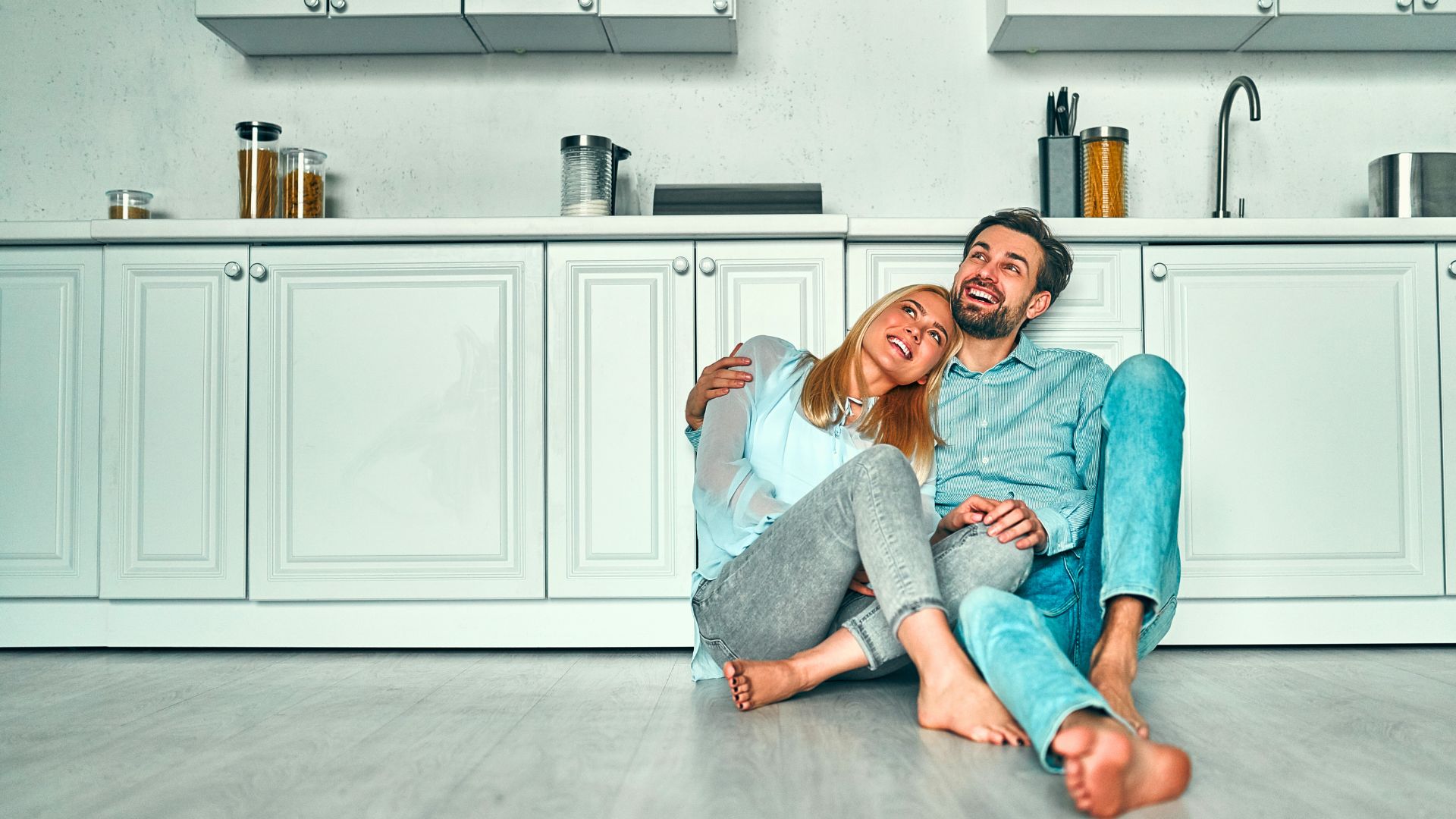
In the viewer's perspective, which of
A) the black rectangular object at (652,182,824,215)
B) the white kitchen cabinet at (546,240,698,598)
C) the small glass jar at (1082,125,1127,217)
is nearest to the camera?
the white kitchen cabinet at (546,240,698,598)

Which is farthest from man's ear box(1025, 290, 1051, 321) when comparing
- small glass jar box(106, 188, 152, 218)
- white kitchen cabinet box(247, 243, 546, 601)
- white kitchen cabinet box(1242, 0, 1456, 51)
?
small glass jar box(106, 188, 152, 218)

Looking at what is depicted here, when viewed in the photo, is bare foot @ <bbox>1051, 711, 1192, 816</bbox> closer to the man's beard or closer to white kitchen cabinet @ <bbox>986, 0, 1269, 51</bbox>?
the man's beard

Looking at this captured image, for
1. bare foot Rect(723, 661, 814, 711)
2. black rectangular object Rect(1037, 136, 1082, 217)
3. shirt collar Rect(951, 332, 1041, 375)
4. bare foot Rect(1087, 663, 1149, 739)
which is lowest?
bare foot Rect(723, 661, 814, 711)

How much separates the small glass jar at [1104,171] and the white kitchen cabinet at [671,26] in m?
0.88

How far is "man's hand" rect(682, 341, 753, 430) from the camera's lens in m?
1.68

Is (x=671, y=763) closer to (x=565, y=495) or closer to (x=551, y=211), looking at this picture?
(x=565, y=495)

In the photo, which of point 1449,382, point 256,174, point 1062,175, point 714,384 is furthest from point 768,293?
point 1449,382

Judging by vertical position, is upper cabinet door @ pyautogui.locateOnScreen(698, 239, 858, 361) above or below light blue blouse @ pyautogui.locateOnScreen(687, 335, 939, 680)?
above

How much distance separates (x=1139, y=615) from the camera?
133cm

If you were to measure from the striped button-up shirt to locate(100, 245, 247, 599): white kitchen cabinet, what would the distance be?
4.49ft

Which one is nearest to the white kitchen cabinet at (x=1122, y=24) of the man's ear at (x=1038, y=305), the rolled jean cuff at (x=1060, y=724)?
the man's ear at (x=1038, y=305)

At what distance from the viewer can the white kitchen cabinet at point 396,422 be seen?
198 centimetres

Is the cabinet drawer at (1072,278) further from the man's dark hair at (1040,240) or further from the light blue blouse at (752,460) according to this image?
the light blue blouse at (752,460)

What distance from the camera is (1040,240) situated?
6.18 ft
